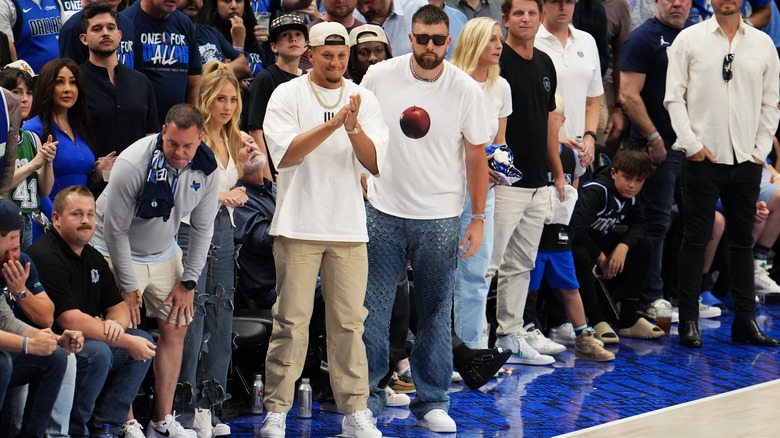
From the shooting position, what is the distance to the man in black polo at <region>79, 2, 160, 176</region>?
217 inches

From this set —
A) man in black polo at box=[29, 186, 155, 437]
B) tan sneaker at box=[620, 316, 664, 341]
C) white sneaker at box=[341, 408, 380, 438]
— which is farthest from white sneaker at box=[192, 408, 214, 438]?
tan sneaker at box=[620, 316, 664, 341]

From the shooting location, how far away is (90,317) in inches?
171

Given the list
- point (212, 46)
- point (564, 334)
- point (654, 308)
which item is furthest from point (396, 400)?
point (654, 308)

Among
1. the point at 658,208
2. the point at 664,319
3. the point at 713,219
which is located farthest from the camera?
the point at 658,208

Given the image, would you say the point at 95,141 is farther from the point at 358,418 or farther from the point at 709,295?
the point at 709,295

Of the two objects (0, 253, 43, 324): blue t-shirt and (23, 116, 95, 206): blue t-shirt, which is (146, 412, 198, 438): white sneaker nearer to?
(0, 253, 43, 324): blue t-shirt

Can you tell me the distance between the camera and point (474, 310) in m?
5.83

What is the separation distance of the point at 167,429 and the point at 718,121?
3993 mm

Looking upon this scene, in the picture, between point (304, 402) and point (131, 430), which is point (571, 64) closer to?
point (304, 402)

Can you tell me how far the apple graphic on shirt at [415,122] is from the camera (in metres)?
4.88

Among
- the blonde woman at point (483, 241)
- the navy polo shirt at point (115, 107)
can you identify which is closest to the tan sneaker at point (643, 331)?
the blonde woman at point (483, 241)

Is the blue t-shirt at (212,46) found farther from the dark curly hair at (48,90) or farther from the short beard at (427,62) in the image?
the short beard at (427,62)

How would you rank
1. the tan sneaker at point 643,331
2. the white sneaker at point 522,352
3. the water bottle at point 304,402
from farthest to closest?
1. the tan sneaker at point 643,331
2. the white sneaker at point 522,352
3. the water bottle at point 304,402

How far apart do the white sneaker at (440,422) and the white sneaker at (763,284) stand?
4534mm
